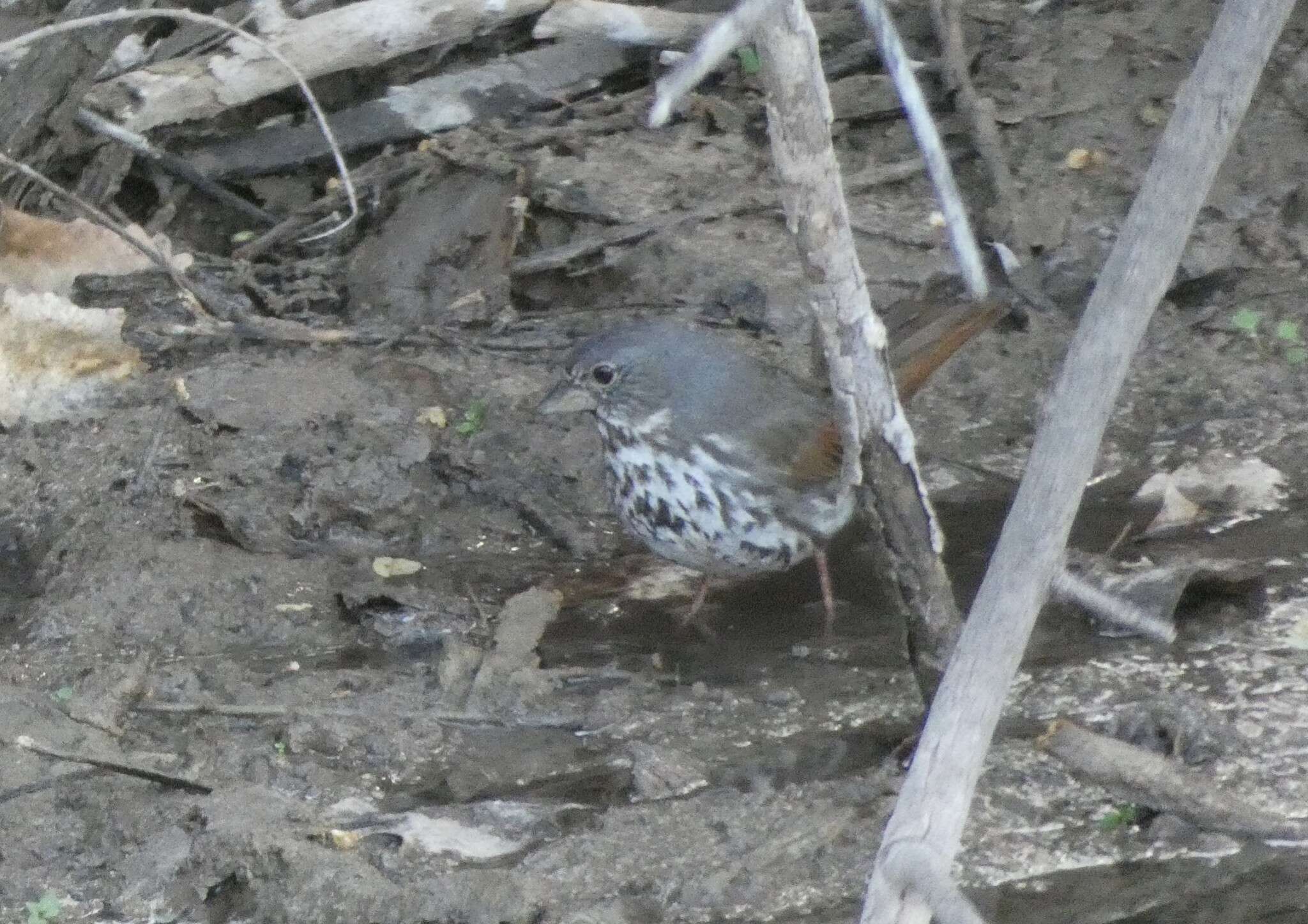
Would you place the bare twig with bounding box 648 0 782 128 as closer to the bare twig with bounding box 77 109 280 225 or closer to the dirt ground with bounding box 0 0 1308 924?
the dirt ground with bounding box 0 0 1308 924

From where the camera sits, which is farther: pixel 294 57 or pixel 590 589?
pixel 294 57

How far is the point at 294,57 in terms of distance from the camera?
20.2 feet

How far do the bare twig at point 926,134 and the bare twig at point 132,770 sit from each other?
1929 mm

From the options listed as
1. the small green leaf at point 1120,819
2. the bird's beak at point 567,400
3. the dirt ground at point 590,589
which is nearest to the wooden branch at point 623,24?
the dirt ground at point 590,589

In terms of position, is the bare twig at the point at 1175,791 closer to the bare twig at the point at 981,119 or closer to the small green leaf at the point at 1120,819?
the small green leaf at the point at 1120,819

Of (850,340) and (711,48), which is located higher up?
(711,48)

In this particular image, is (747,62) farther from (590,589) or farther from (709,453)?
(590,589)

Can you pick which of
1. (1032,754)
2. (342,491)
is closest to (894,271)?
(342,491)

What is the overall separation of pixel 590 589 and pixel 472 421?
29.6 inches

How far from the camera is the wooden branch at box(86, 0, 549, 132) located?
6113 mm

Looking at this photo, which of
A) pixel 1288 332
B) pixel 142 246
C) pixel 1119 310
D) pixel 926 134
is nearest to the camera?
pixel 1119 310

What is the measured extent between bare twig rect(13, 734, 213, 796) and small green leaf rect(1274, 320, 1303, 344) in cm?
375

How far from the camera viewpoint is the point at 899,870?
237 centimetres

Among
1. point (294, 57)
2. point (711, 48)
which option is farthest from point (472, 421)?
point (711, 48)
